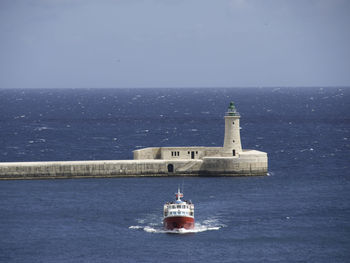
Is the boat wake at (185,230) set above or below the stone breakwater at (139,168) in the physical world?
below

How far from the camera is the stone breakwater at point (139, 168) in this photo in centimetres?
9625

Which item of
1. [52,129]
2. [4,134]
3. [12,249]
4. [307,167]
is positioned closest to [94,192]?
[12,249]

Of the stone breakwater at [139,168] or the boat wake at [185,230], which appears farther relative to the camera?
the stone breakwater at [139,168]

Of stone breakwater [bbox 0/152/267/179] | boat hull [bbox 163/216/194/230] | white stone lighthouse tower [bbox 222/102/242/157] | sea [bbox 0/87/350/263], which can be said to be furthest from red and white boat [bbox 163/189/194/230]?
white stone lighthouse tower [bbox 222/102/242/157]

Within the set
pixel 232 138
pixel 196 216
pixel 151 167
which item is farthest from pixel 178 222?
pixel 232 138

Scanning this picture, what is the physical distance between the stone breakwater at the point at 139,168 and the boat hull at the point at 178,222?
78.8ft

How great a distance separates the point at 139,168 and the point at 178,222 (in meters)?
24.5

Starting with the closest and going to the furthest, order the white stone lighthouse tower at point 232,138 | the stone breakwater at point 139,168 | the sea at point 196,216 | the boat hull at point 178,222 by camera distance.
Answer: the sea at point 196,216, the boat hull at point 178,222, the stone breakwater at point 139,168, the white stone lighthouse tower at point 232,138

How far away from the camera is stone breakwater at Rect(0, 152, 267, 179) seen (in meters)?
96.2

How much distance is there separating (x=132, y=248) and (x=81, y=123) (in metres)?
126

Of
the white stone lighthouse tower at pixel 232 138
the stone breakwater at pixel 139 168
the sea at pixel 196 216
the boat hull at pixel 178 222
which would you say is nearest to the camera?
the sea at pixel 196 216

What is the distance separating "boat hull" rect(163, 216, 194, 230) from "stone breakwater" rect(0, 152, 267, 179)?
24.0 metres

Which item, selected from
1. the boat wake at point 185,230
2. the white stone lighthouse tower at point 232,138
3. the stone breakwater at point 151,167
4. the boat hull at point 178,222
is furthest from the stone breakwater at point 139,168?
the boat hull at point 178,222

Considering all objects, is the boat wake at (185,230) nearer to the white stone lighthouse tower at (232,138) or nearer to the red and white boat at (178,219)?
the red and white boat at (178,219)
